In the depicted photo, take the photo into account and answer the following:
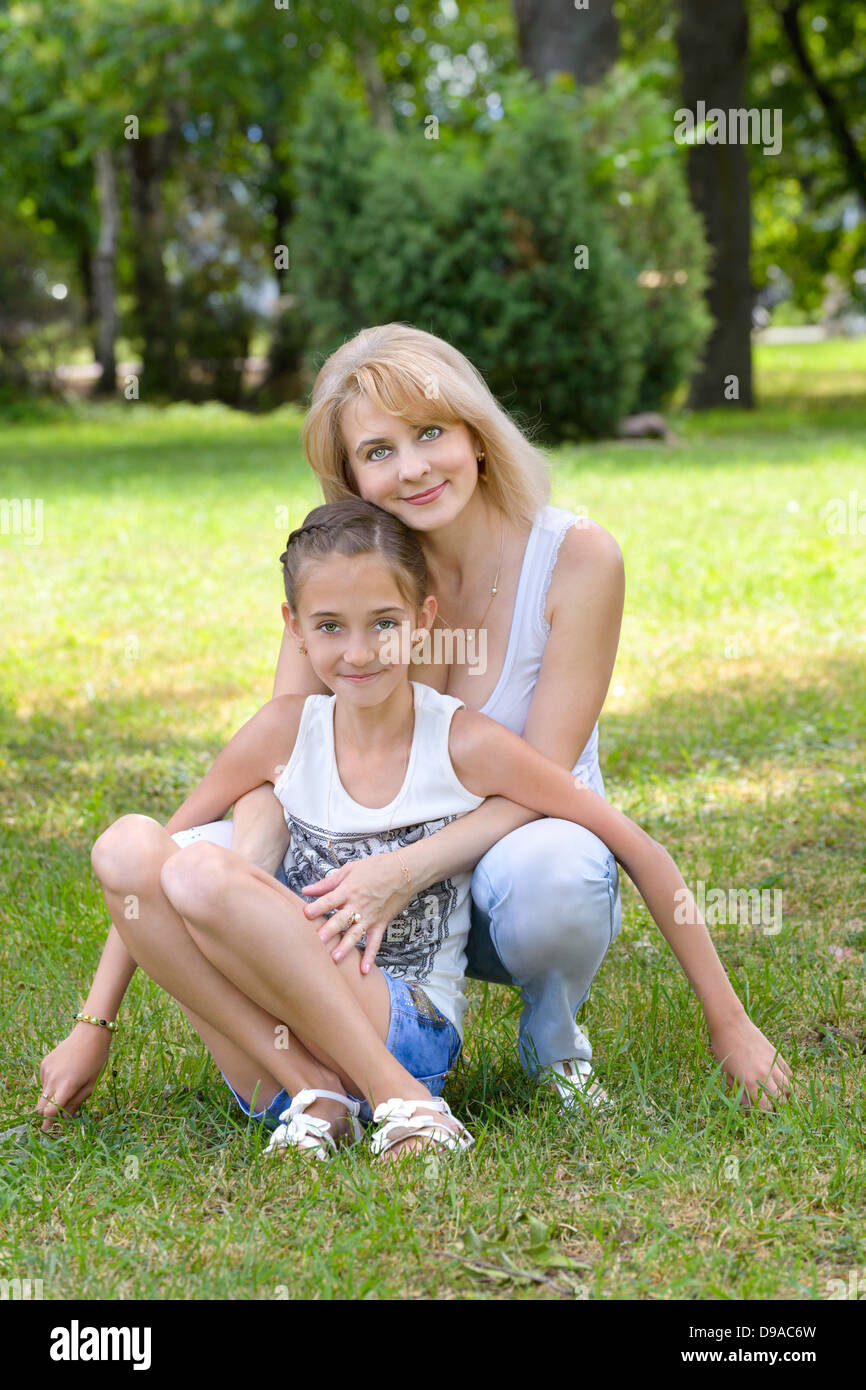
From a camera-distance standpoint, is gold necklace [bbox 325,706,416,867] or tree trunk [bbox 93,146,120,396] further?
tree trunk [bbox 93,146,120,396]

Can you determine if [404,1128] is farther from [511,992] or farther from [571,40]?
[571,40]

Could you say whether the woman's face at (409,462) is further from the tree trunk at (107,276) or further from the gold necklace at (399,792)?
the tree trunk at (107,276)

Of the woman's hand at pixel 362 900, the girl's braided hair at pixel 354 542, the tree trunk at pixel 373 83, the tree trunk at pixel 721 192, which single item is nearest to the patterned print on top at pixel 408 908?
the woman's hand at pixel 362 900

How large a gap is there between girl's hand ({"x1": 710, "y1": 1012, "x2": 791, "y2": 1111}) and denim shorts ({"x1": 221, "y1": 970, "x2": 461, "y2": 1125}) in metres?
0.49

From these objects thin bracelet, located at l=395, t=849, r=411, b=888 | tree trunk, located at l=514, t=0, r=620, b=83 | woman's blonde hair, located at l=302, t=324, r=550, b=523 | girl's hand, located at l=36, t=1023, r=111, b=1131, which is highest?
tree trunk, located at l=514, t=0, r=620, b=83

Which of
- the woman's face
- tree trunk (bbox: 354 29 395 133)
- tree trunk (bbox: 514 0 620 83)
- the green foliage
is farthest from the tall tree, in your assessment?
the woman's face

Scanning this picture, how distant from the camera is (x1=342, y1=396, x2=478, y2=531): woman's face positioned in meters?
2.77

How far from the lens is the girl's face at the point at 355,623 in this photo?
8.59 ft

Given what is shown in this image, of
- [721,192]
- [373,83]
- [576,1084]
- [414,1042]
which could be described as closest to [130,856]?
[414,1042]

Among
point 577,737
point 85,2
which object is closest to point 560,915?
point 577,737

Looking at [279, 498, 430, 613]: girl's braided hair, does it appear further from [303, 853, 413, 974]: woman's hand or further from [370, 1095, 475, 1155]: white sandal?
[370, 1095, 475, 1155]: white sandal
